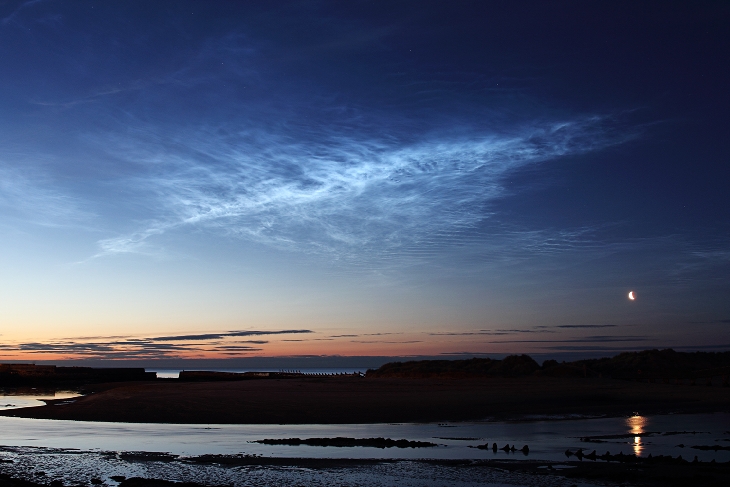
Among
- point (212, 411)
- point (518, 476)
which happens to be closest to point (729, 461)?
point (518, 476)

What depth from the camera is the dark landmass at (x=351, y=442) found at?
2147cm

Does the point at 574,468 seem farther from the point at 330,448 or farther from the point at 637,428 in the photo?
the point at 637,428

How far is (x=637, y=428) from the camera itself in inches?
1037

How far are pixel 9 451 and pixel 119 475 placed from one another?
690cm

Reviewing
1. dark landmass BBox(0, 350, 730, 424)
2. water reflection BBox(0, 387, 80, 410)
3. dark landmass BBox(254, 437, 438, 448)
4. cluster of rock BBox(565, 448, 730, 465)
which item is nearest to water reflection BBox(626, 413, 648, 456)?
cluster of rock BBox(565, 448, 730, 465)

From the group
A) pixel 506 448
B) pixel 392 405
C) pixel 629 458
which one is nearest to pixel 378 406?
pixel 392 405

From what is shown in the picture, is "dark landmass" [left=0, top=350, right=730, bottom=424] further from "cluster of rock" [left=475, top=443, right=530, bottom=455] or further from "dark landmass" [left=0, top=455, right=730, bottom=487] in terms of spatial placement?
"dark landmass" [left=0, top=455, right=730, bottom=487]

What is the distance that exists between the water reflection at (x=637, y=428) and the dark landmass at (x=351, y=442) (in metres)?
7.10

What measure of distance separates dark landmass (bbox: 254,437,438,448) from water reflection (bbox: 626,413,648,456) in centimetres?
710

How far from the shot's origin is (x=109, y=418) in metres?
32.7

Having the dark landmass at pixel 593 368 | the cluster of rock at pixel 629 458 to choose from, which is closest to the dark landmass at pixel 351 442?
the cluster of rock at pixel 629 458

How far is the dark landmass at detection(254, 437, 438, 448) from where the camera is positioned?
21469 millimetres

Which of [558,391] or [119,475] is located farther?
[558,391]

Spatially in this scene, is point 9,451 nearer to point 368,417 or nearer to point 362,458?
point 362,458
